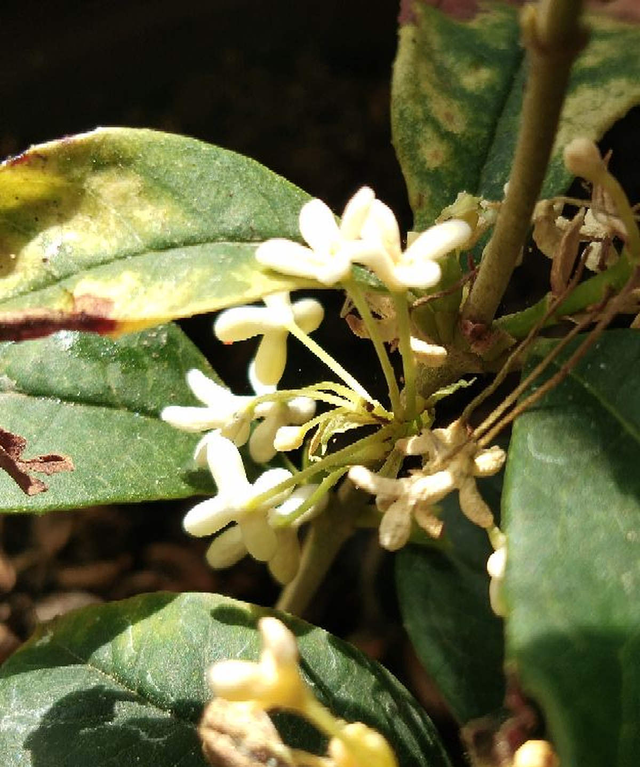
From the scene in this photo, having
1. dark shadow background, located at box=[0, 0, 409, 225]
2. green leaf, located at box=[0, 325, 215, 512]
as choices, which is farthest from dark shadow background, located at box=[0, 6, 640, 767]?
green leaf, located at box=[0, 325, 215, 512]

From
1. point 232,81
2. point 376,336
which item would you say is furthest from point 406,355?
point 232,81

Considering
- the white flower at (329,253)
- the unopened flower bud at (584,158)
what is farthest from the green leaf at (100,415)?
the unopened flower bud at (584,158)

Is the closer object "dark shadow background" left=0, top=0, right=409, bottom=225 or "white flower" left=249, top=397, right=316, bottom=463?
"white flower" left=249, top=397, right=316, bottom=463

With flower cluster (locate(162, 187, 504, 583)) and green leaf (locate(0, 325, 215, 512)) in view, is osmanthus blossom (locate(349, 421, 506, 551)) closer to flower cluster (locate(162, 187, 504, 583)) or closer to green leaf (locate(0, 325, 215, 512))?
flower cluster (locate(162, 187, 504, 583))

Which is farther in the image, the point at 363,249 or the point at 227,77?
the point at 227,77

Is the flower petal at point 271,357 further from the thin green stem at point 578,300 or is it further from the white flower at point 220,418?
the thin green stem at point 578,300

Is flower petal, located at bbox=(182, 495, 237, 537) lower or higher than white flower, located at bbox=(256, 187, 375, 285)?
lower

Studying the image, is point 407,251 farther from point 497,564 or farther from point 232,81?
point 232,81
